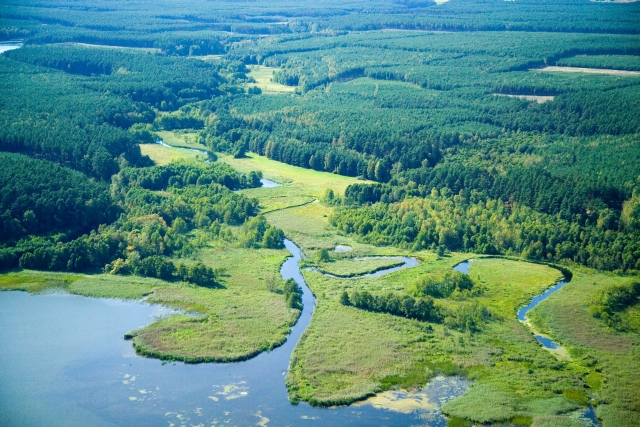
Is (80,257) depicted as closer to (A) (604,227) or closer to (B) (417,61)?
(A) (604,227)

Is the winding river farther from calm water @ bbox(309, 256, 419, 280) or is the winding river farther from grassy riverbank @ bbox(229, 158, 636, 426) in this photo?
calm water @ bbox(309, 256, 419, 280)

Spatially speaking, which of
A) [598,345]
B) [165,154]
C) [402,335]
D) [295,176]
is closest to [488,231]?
[598,345]

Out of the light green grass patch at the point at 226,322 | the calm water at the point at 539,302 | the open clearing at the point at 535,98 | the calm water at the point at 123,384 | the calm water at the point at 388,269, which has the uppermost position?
the open clearing at the point at 535,98

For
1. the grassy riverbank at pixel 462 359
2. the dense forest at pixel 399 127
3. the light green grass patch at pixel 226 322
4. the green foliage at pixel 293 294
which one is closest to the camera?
the grassy riverbank at pixel 462 359

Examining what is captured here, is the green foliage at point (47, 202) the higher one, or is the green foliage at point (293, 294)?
the green foliage at point (47, 202)

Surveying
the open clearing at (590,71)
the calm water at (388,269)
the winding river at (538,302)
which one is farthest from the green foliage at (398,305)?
the open clearing at (590,71)

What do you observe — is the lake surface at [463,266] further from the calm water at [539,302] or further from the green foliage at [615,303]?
the green foliage at [615,303]

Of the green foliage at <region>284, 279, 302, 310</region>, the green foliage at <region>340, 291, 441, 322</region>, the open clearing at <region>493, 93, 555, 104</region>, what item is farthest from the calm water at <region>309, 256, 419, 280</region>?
the open clearing at <region>493, 93, 555, 104</region>
